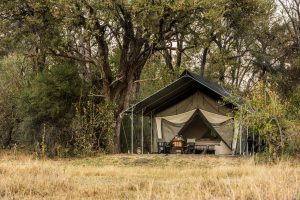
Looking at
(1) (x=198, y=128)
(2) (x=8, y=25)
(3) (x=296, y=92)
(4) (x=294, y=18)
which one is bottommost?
(1) (x=198, y=128)

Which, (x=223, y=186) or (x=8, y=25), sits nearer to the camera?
(x=223, y=186)

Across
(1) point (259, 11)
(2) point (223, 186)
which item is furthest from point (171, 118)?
(2) point (223, 186)

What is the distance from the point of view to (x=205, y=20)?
56.0 feet

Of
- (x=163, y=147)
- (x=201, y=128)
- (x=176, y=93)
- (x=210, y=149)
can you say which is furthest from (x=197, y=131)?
(x=176, y=93)

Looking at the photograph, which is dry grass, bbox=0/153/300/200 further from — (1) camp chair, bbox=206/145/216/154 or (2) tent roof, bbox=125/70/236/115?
(1) camp chair, bbox=206/145/216/154

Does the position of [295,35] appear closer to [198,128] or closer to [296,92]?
[296,92]

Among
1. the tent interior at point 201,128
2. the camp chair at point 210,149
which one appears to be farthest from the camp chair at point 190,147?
the camp chair at point 210,149

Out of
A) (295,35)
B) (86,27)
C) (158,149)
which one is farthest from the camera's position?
(295,35)

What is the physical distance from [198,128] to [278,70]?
331 inches

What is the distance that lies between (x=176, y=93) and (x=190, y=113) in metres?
0.95

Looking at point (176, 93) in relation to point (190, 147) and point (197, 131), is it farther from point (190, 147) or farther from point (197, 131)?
point (197, 131)

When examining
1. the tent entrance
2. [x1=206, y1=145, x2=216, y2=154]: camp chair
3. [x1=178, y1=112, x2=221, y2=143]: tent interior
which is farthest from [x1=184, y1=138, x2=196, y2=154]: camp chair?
[x1=178, y1=112, x2=221, y2=143]: tent interior

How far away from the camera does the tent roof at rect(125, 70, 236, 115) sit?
55.4 ft

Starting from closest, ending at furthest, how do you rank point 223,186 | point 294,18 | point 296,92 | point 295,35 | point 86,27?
point 223,186 → point 86,27 → point 296,92 → point 295,35 → point 294,18
